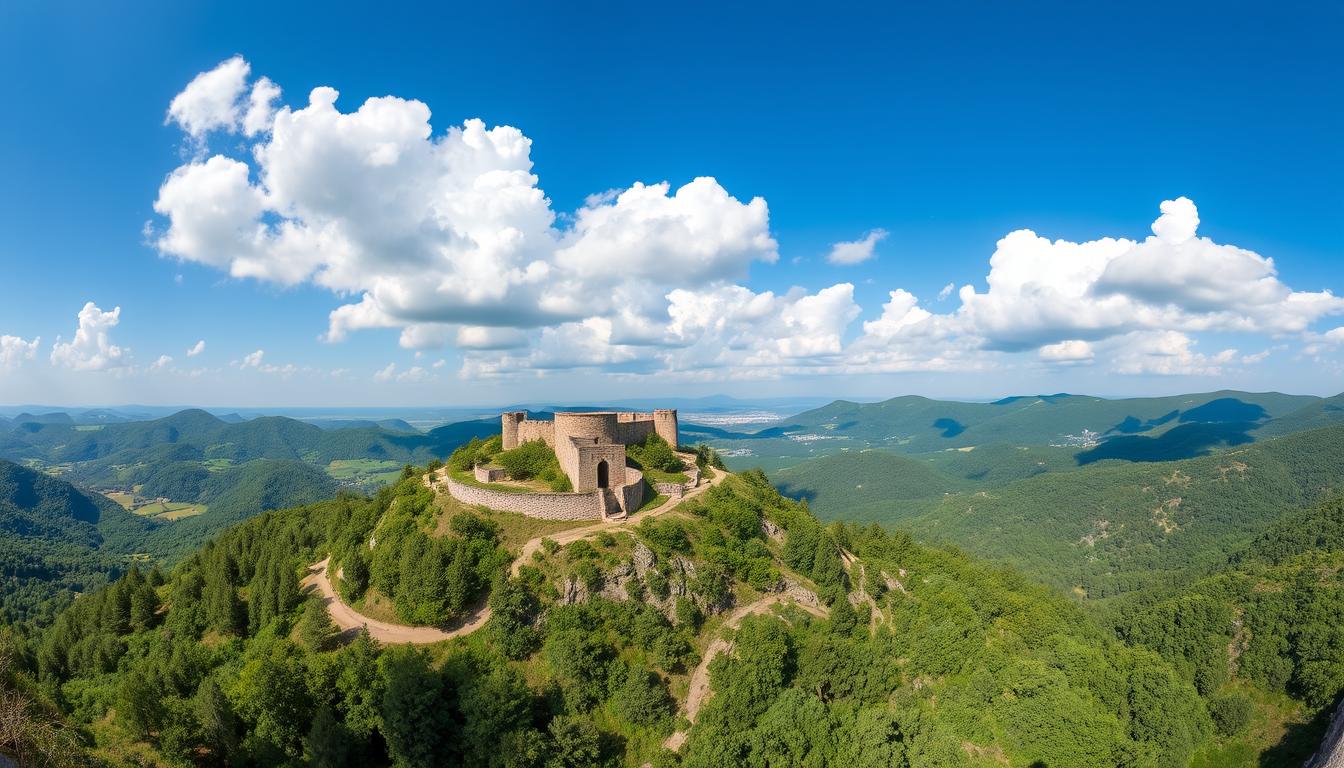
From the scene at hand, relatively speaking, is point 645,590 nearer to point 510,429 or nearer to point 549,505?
point 549,505

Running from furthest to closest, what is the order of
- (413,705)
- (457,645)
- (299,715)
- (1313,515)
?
(1313,515) → (457,645) → (299,715) → (413,705)

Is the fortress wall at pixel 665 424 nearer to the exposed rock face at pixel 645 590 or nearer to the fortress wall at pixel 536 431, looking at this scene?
the fortress wall at pixel 536 431

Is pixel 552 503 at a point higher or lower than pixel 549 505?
higher

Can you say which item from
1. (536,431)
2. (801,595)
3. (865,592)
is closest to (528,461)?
(536,431)

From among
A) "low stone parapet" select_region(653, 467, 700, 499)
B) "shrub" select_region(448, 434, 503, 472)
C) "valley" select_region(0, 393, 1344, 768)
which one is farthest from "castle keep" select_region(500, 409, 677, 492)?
"low stone parapet" select_region(653, 467, 700, 499)

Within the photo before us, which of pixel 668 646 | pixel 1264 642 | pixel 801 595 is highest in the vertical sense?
pixel 801 595

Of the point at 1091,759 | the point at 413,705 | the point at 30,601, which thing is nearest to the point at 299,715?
the point at 413,705

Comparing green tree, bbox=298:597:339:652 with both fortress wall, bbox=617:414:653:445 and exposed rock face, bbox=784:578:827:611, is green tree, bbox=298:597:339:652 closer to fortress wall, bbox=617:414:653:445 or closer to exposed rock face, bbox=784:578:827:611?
fortress wall, bbox=617:414:653:445

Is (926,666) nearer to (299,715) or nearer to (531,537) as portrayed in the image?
(531,537)
